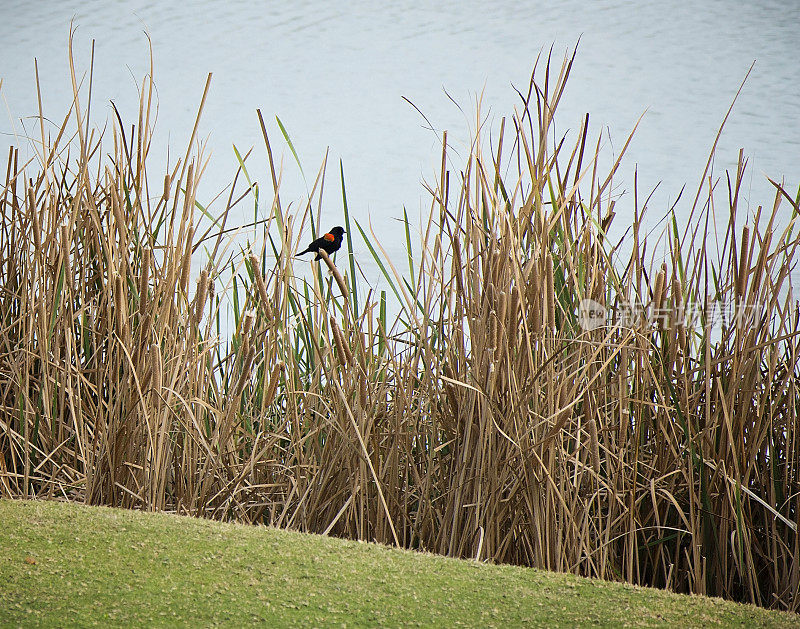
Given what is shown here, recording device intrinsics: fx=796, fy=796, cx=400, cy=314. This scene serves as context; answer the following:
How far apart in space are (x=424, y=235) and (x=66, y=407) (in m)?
0.76

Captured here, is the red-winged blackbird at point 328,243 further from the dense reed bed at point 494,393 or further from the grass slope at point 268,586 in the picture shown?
the grass slope at point 268,586

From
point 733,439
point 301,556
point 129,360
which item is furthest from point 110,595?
point 733,439

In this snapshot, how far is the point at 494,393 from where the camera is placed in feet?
3.83

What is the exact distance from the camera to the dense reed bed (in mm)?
1177

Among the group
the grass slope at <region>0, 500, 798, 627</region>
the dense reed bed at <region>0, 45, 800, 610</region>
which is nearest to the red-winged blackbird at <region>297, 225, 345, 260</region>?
the dense reed bed at <region>0, 45, 800, 610</region>

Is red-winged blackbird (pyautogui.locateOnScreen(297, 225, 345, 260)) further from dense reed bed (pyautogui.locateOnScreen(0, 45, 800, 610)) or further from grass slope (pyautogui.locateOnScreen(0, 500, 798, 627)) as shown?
grass slope (pyautogui.locateOnScreen(0, 500, 798, 627))

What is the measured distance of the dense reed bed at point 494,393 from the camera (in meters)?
1.18

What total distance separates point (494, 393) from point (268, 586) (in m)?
0.46

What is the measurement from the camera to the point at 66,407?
151cm

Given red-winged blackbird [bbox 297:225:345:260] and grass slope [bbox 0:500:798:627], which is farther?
red-winged blackbird [bbox 297:225:345:260]

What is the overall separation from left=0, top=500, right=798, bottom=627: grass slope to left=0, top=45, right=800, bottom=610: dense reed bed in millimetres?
230

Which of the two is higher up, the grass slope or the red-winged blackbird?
the red-winged blackbird

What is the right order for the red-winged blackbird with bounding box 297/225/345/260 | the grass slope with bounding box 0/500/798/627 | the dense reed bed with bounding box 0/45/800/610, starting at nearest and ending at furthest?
the grass slope with bounding box 0/500/798/627, the dense reed bed with bounding box 0/45/800/610, the red-winged blackbird with bounding box 297/225/345/260

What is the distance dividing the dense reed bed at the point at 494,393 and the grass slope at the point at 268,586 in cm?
23
